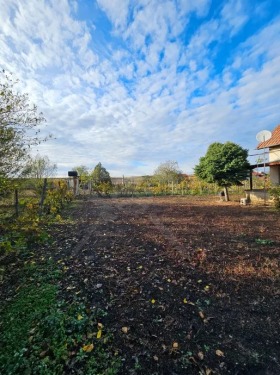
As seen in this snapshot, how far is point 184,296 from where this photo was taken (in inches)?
107

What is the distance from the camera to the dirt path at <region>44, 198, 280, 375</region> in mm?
1842

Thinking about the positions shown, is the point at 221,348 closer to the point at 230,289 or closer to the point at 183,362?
the point at 183,362

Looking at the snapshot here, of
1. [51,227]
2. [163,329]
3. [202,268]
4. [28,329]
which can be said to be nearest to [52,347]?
[28,329]

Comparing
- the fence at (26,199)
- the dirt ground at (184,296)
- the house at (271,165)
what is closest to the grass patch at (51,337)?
the dirt ground at (184,296)

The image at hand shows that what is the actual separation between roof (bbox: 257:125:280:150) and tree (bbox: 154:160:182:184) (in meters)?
13.8

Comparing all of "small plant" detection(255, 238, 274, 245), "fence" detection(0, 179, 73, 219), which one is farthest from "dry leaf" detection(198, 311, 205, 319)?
"fence" detection(0, 179, 73, 219)

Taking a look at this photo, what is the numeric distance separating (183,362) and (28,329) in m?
1.58

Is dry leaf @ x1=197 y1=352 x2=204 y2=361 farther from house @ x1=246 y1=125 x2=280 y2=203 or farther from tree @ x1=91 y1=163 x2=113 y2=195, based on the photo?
tree @ x1=91 y1=163 x2=113 y2=195

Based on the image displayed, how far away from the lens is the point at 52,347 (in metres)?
1.92

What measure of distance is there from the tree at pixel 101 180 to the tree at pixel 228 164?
32.5 feet

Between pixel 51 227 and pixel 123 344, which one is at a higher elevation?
pixel 51 227

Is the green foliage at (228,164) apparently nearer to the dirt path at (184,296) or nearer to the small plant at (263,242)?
the dirt path at (184,296)

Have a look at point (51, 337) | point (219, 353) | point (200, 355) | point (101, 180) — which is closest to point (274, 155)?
point (219, 353)

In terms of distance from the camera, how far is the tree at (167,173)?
26.4m
